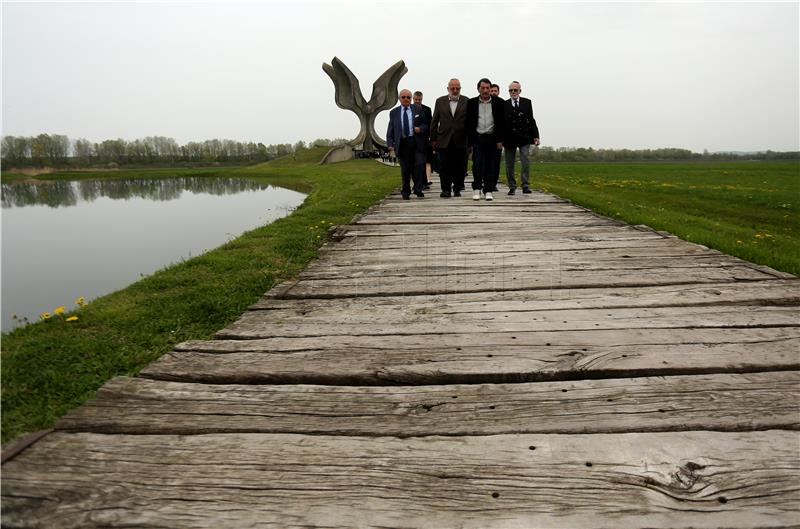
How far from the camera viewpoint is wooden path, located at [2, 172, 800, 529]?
136 centimetres

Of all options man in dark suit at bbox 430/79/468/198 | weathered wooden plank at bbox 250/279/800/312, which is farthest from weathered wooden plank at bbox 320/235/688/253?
man in dark suit at bbox 430/79/468/198

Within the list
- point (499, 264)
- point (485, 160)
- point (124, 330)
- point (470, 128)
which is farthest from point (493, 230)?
point (124, 330)

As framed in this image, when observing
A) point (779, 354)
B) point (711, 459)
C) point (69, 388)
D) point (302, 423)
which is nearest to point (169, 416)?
point (302, 423)

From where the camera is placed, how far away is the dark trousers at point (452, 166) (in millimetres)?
9391

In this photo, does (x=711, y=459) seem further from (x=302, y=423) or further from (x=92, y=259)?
(x=92, y=259)

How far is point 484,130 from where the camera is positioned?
29.1ft

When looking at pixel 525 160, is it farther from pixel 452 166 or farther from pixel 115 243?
pixel 115 243

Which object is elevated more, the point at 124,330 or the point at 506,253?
the point at 506,253

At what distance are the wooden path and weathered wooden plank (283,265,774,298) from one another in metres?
0.20

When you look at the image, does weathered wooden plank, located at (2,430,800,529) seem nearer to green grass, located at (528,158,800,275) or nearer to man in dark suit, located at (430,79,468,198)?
green grass, located at (528,158,800,275)

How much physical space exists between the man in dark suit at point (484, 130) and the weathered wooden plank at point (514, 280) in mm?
5436

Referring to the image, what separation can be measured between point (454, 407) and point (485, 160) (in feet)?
25.8

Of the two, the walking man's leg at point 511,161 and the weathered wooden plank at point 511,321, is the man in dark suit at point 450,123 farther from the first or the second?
the weathered wooden plank at point 511,321

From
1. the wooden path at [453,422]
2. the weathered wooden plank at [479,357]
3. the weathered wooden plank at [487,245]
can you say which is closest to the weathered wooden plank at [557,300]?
the wooden path at [453,422]
